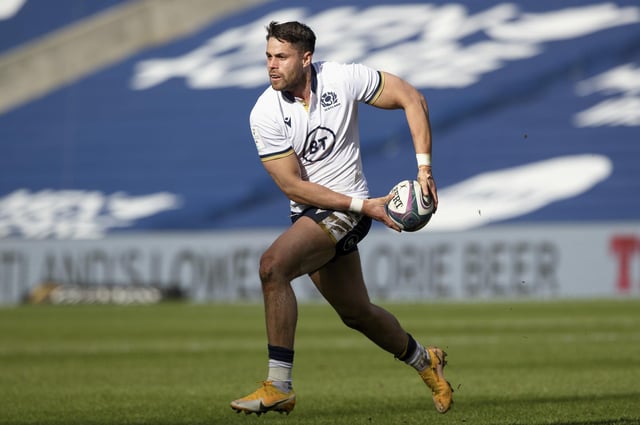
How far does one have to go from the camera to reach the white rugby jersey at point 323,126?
722 cm

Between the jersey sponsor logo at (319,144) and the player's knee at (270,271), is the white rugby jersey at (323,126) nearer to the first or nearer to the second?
the jersey sponsor logo at (319,144)

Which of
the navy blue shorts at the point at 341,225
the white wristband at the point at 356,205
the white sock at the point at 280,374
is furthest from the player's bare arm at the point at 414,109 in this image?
the white sock at the point at 280,374

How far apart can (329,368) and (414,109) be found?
5046 millimetres

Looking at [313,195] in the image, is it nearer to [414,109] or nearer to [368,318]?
[414,109]

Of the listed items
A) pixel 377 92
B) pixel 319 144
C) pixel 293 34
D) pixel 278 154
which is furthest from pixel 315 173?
pixel 293 34

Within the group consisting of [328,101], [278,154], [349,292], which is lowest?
[349,292]

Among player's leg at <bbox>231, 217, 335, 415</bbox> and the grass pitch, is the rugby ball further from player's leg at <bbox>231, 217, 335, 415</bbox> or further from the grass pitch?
the grass pitch

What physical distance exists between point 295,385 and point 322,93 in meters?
3.68

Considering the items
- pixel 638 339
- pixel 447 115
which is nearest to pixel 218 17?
pixel 447 115

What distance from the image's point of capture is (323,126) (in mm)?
7273

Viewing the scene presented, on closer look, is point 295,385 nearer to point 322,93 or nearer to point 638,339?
point 322,93

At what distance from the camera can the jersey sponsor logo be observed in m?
7.28

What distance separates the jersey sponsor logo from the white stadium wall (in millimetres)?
15648

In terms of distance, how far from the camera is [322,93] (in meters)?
7.30
